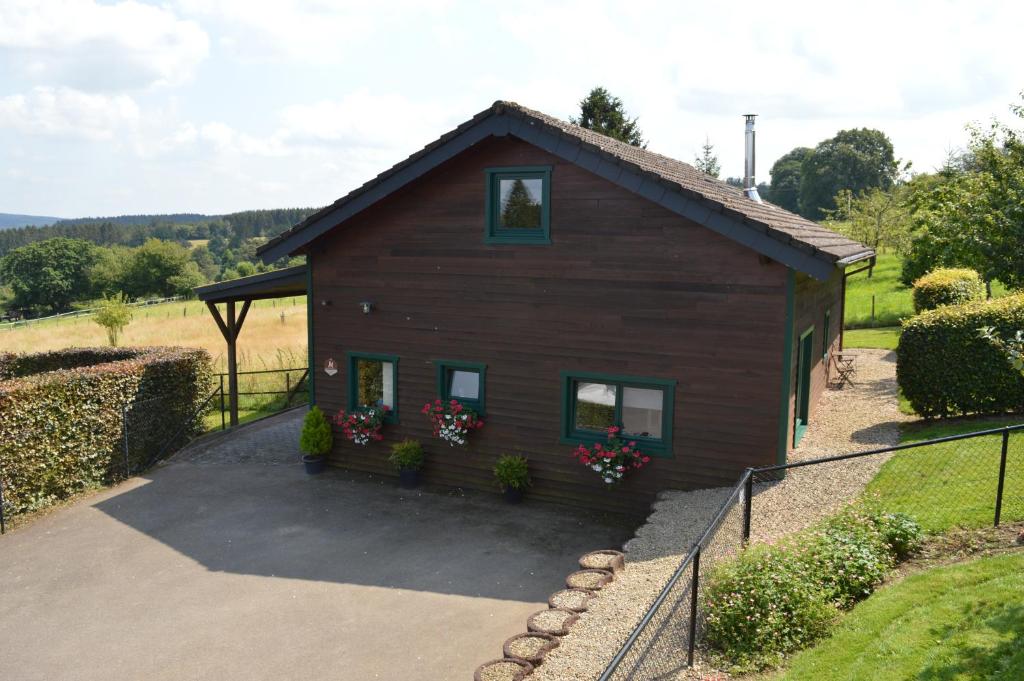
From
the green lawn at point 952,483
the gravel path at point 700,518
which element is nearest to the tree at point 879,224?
the gravel path at point 700,518

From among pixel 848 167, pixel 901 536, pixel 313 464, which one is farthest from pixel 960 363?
pixel 848 167

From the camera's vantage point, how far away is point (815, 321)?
1367cm

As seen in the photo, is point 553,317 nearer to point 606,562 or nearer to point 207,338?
point 606,562

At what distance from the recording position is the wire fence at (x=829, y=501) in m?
6.12

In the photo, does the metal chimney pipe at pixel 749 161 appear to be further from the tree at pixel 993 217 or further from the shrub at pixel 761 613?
the shrub at pixel 761 613

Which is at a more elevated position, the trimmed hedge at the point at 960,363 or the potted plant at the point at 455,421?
the trimmed hedge at the point at 960,363

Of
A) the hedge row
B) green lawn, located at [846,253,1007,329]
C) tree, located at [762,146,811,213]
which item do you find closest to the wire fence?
the hedge row

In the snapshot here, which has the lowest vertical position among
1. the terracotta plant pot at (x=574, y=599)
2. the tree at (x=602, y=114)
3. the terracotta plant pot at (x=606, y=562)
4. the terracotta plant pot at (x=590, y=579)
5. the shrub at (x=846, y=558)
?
the terracotta plant pot at (x=574, y=599)

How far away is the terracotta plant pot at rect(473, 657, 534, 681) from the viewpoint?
21.2ft

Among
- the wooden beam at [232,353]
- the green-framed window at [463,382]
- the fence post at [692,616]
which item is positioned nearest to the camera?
the fence post at [692,616]

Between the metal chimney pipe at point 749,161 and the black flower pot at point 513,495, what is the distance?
9530 millimetres

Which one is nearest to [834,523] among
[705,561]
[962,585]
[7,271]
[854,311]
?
[962,585]

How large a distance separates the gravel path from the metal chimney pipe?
18.3 ft

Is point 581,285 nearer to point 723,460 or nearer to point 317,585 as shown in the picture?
point 723,460
